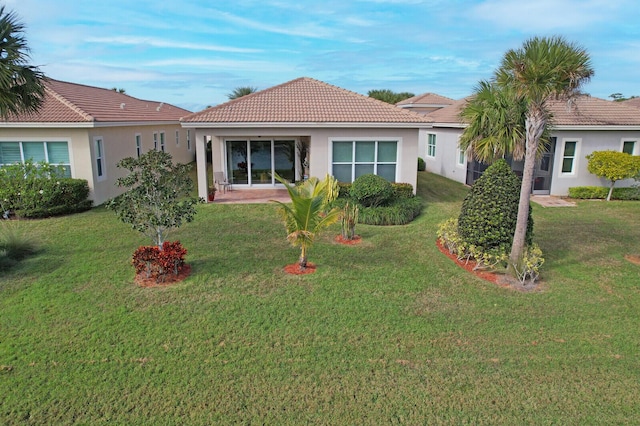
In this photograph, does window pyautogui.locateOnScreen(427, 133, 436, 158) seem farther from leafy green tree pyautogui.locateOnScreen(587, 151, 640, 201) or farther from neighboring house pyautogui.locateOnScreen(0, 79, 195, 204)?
neighboring house pyautogui.locateOnScreen(0, 79, 195, 204)

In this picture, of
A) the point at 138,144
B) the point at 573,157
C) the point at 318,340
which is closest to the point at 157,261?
the point at 318,340

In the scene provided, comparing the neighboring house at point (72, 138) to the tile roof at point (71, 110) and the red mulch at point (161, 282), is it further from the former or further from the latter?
the red mulch at point (161, 282)

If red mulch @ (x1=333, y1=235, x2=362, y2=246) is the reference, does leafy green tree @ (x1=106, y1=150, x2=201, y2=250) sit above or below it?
above

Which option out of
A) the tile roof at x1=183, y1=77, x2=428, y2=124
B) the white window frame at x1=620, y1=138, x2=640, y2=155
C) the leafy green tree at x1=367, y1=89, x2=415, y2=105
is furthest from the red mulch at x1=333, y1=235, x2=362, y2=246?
the leafy green tree at x1=367, y1=89, x2=415, y2=105

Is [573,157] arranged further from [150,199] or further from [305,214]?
[150,199]

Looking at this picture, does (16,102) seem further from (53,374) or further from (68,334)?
(53,374)

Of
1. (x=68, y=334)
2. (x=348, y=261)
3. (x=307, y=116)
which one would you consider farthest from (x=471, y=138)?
(x=68, y=334)
